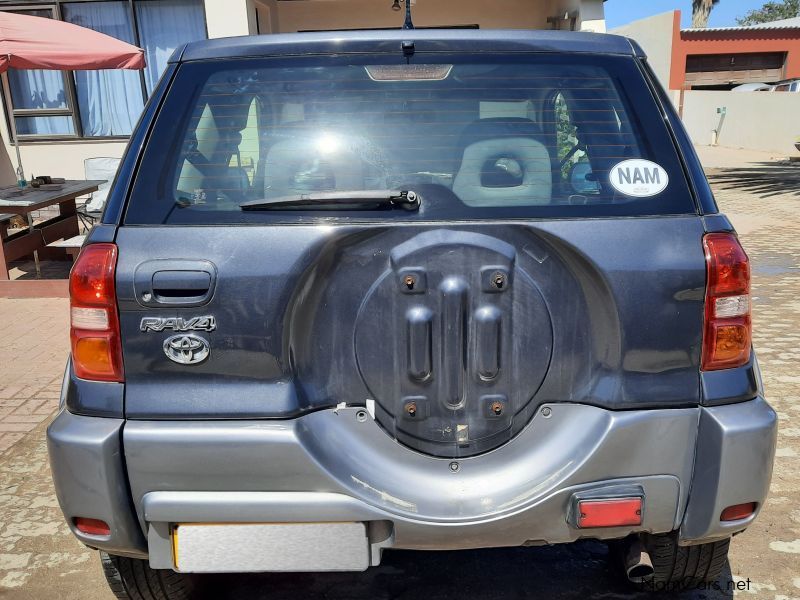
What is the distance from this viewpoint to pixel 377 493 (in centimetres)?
204

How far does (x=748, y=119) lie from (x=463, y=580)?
25042 mm

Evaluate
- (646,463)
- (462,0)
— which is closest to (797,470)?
(646,463)

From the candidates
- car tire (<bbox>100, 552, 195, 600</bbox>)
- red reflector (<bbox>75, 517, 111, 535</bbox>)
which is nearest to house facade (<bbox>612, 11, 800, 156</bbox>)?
car tire (<bbox>100, 552, 195, 600</bbox>)

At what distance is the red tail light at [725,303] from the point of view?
6.66ft

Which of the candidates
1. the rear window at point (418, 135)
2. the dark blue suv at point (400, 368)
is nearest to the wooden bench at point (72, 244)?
the rear window at point (418, 135)

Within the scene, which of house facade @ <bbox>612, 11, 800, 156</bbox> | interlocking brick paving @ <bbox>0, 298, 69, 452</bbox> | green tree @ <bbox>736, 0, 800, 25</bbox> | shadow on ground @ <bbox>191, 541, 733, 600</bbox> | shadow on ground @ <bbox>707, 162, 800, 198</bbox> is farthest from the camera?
green tree @ <bbox>736, 0, 800, 25</bbox>

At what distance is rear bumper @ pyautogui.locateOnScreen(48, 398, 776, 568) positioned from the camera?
2.00 m

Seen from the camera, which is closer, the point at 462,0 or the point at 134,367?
the point at 134,367

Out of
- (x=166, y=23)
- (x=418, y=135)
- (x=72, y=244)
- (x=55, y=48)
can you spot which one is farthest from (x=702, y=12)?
(x=418, y=135)

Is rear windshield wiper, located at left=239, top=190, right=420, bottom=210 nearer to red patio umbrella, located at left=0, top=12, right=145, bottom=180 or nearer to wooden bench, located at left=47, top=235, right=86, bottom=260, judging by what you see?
wooden bench, located at left=47, top=235, right=86, bottom=260

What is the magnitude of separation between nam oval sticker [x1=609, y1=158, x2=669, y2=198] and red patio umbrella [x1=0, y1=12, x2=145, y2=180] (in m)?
6.58

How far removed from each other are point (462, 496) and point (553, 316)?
21.5 inches

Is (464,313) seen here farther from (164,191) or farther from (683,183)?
(164,191)

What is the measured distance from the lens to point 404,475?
2080 millimetres
